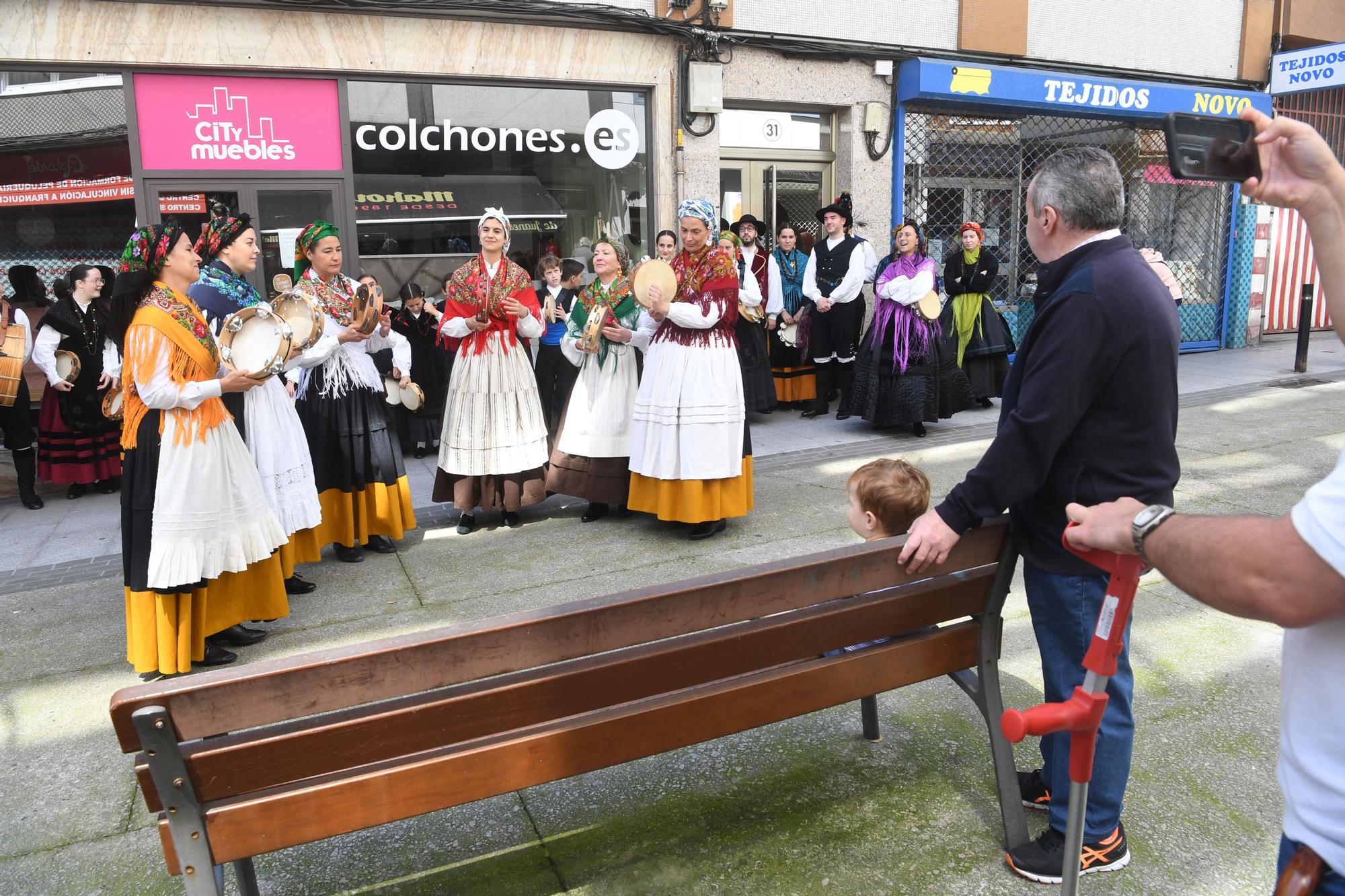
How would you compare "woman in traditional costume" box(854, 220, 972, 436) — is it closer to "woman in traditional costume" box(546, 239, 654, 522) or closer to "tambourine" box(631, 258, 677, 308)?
"woman in traditional costume" box(546, 239, 654, 522)

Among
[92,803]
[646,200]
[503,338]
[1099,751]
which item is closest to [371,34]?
[646,200]

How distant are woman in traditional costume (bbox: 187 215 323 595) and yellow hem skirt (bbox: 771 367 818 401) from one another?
580 cm

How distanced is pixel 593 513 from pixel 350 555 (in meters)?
1.55

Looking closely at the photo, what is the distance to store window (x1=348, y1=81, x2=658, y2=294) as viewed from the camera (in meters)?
8.27

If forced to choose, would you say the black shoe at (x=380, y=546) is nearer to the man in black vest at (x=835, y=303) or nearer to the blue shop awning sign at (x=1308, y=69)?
the man in black vest at (x=835, y=303)

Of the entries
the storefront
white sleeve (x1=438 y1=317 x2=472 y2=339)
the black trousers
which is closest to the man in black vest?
the storefront

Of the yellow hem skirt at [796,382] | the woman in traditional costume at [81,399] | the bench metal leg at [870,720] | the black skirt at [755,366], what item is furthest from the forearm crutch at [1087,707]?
the yellow hem skirt at [796,382]

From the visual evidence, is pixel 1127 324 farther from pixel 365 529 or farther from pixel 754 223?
pixel 754 223

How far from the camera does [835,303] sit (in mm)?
9438

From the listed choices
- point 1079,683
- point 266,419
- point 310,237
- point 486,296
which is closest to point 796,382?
point 486,296

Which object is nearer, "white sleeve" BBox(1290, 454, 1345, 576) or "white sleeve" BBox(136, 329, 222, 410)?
"white sleeve" BBox(1290, 454, 1345, 576)

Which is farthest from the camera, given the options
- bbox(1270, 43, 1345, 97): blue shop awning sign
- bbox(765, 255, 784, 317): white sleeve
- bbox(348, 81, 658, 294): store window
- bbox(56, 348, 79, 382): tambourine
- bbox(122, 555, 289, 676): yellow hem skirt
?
bbox(1270, 43, 1345, 97): blue shop awning sign

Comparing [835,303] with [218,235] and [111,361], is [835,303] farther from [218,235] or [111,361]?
[111,361]

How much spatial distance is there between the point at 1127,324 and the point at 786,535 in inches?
140
